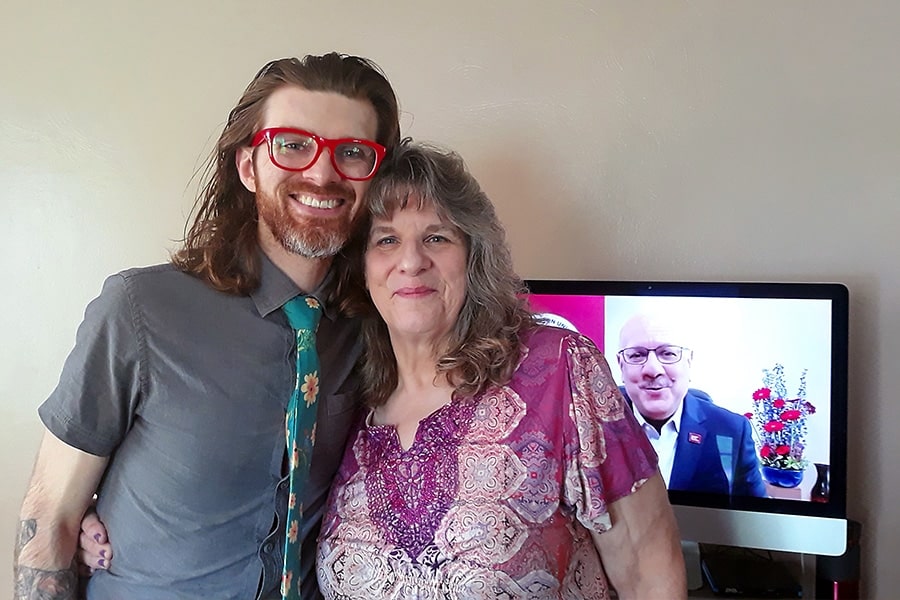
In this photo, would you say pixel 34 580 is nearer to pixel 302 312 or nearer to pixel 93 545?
pixel 93 545

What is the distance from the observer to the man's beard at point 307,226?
4.49 feet

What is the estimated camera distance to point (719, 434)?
5.33ft

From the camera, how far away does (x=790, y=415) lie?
158 cm

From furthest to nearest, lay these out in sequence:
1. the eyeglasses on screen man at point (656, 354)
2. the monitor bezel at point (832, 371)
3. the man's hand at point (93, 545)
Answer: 1. the eyeglasses on screen man at point (656, 354)
2. the monitor bezel at point (832, 371)
3. the man's hand at point (93, 545)

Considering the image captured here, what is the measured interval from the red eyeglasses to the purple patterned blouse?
46 cm

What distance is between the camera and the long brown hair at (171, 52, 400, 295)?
4.53 feet

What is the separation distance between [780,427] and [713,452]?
0.14 m

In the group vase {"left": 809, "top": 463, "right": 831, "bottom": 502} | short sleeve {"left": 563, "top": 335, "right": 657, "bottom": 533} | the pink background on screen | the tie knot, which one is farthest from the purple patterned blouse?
vase {"left": 809, "top": 463, "right": 831, "bottom": 502}

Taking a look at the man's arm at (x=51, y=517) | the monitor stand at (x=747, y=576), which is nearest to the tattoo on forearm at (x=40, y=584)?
the man's arm at (x=51, y=517)

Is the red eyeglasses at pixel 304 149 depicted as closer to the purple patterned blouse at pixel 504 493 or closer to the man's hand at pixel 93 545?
the purple patterned blouse at pixel 504 493

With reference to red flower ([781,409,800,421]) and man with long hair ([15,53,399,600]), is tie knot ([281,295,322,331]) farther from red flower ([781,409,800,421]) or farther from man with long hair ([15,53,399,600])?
red flower ([781,409,800,421])

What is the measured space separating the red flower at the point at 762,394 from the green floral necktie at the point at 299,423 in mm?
894

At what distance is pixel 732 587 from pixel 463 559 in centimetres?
78

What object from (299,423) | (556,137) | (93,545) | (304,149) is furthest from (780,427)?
(93,545)
